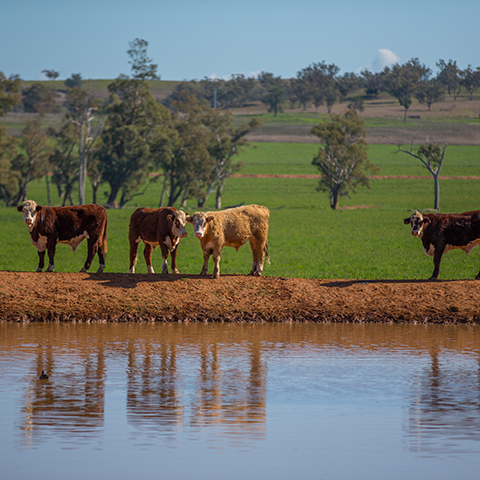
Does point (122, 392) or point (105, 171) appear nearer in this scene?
point (122, 392)

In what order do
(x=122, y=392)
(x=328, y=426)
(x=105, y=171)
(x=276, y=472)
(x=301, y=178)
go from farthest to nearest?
(x=301, y=178)
(x=105, y=171)
(x=122, y=392)
(x=328, y=426)
(x=276, y=472)

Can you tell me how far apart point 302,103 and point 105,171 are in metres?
103

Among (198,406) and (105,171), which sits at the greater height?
(105,171)

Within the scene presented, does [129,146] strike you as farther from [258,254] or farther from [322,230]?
[258,254]

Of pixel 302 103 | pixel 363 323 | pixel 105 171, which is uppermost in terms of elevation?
pixel 302 103

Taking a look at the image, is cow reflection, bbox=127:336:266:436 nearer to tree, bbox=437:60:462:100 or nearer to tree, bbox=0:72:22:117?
tree, bbox=0:72:22:117

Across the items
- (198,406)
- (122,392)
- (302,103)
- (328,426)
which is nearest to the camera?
(328,426)

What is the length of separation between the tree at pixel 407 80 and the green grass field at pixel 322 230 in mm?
29193

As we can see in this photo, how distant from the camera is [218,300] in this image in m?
16.9

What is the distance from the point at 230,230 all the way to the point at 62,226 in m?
4.53

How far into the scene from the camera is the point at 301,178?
106188 millimetres

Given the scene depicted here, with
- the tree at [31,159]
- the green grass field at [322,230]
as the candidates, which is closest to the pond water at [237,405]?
the green grass field at [322,230]

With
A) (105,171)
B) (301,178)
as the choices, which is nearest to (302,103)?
(301,178)

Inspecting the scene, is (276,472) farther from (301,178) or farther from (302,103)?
(302,103)
